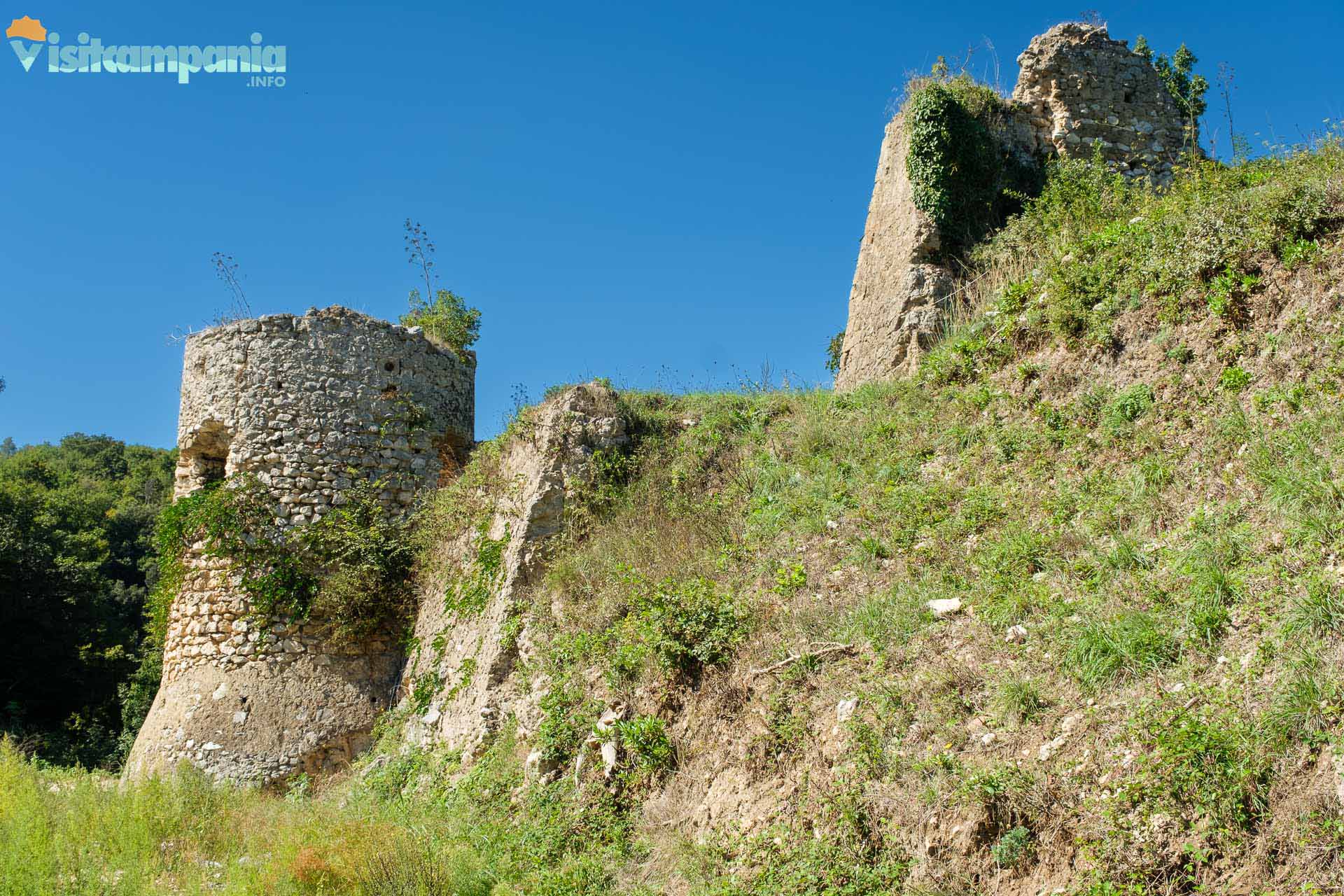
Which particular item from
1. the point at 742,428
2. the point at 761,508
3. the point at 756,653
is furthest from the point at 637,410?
the point at 756,653

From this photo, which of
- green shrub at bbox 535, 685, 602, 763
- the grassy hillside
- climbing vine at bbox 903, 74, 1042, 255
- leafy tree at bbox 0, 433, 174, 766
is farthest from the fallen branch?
leafy tree at bbox 0, 433, 174, 766

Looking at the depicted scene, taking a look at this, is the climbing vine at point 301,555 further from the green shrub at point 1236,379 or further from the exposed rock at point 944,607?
the green shrub at point 1236,379

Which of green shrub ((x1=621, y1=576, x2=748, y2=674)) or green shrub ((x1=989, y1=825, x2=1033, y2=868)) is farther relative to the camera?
green shrub ((x1=621, y1=576, x2=748, y2=674))

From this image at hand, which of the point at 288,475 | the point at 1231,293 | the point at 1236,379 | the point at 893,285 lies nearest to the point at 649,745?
the point at 1236,379

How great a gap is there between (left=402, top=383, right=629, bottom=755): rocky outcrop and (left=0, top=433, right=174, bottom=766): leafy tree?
1277 centimetres

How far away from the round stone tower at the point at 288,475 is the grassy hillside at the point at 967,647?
889 mm

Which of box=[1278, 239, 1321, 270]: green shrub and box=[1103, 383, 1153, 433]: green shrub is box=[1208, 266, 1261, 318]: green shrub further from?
box=[1103, 383, 1153, 433]: green shrub

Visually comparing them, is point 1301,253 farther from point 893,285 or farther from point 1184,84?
point 1184,84

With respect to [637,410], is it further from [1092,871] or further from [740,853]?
[1092,871]

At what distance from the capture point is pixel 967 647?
6355mm

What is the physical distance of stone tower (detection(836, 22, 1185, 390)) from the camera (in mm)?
13000

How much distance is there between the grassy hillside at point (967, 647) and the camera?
4.84m

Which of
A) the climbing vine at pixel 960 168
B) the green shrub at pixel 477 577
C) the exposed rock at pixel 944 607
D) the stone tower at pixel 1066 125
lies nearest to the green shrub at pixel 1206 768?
the exposed rock at pixel 944 607

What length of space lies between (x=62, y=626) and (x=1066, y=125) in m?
25.5
